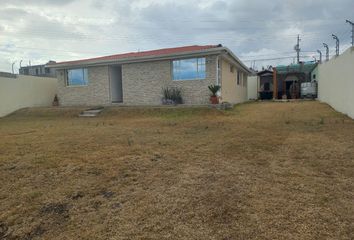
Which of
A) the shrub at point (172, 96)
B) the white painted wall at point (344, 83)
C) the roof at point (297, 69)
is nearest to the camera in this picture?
the white painted wall at point (344, 83)

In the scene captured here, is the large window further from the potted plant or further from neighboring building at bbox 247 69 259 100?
neighboring building at bbox 247 69 259 100

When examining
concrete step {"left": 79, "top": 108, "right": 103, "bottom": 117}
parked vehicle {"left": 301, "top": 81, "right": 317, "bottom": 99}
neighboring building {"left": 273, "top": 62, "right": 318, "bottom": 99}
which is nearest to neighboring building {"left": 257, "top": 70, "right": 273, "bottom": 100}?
neighboring building {"left": 273, "top": 62, "right": 318, "bottom": 99}

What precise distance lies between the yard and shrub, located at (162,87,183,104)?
758 cm

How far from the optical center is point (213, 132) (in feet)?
24.9

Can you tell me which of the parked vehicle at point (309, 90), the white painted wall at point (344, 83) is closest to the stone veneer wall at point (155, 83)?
the white painted wall at point (344, 83)

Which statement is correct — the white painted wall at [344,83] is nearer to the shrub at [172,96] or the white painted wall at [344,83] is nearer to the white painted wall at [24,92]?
the shrub at [172,96]

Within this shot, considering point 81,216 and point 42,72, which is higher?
point 42,72

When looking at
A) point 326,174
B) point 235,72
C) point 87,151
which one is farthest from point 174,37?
point 326,174

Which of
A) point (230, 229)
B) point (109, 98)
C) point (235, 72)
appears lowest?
point (230, 229)

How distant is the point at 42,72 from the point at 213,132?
34297mm

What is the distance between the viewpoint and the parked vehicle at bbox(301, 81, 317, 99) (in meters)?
23.0

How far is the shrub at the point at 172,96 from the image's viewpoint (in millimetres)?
14205

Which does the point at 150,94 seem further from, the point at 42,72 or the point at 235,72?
the point at 42,72

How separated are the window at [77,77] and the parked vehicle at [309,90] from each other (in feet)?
58.9
